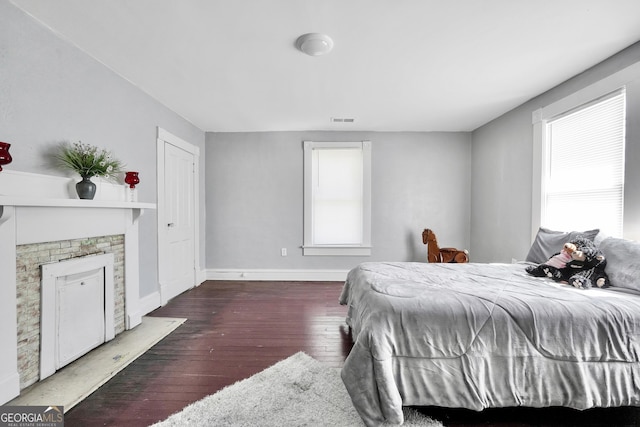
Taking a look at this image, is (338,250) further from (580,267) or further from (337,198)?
(580,267)

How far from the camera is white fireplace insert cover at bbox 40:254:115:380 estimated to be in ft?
5.95

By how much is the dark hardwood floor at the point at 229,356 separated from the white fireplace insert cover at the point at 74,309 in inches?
18.0

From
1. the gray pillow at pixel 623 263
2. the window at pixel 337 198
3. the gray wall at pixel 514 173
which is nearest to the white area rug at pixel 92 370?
the window at pixel 337 198

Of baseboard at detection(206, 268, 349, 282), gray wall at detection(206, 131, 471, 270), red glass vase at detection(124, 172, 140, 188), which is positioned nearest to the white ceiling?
red glass vase at detection(124, 172, 140, 188)

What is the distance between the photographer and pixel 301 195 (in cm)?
440

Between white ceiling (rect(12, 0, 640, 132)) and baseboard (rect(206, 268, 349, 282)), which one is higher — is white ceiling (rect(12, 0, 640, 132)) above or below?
above

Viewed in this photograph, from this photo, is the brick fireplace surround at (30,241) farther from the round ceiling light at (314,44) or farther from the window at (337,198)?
the window at (337,198)

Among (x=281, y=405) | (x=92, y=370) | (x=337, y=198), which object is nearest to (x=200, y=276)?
(x=92, y=370)

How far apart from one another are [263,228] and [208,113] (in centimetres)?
192

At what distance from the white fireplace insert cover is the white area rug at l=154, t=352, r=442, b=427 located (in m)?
1.10

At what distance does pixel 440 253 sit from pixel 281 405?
3084 mm

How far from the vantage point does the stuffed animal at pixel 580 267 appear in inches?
73.4

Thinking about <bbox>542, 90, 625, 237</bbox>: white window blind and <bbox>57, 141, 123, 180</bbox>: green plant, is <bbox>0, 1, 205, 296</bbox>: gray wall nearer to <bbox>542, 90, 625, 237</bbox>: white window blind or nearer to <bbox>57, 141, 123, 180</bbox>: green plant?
Result: <bbox>57, 141, 123, 180</bbox>: green plant

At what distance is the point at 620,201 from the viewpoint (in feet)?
7.28
